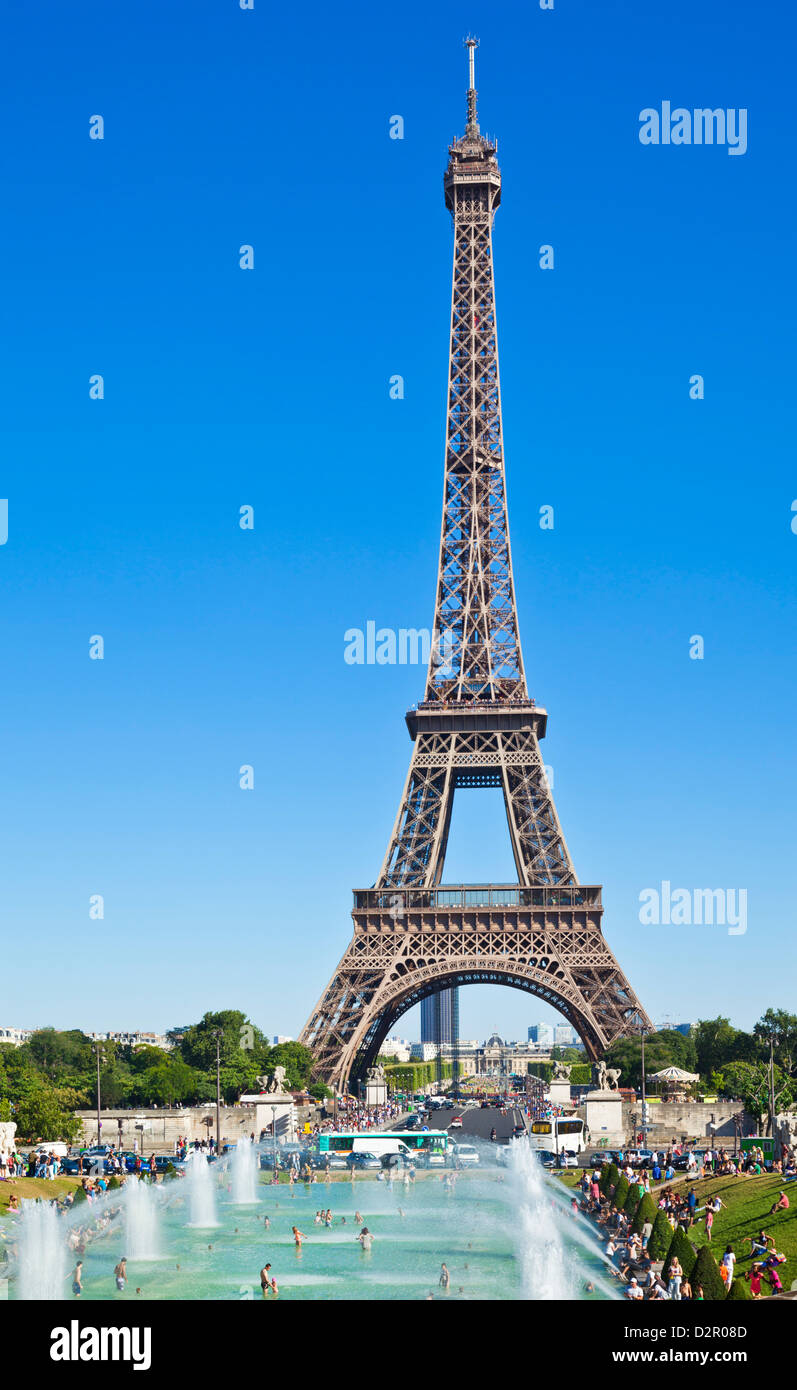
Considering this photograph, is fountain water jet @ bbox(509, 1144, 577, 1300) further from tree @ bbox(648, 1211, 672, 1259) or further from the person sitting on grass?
the person sitting on grass

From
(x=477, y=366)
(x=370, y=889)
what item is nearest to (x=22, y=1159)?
(x=370, y=889)

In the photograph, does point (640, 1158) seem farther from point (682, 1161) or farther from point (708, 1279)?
point (708, 1279)

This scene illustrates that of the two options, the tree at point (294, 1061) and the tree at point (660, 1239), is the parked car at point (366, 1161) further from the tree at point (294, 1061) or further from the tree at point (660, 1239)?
the tree at point (660, 1239)

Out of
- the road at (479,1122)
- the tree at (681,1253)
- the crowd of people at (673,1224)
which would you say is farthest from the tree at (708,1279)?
the road at (479,1122)

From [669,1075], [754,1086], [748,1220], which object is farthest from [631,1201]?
[669,1075]

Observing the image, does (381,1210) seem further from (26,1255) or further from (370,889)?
(370,889)
